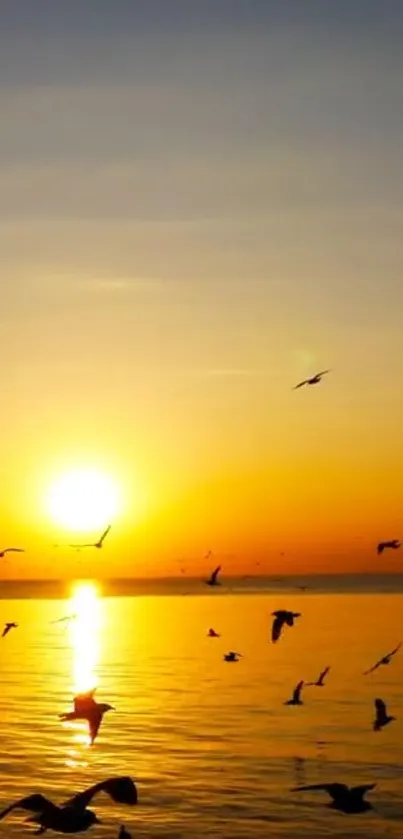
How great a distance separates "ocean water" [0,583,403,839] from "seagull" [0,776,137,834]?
908 centimetres

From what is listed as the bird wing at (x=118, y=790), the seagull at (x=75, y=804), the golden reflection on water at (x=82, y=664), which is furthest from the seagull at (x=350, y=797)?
the golden reflection on water at (x=82, y=664)

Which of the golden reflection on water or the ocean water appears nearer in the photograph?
the ocean water

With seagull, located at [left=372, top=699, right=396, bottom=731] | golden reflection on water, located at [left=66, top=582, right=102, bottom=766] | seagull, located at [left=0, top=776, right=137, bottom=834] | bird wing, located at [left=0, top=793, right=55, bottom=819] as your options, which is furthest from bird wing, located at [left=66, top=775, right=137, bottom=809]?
golden reflection on water, located at [left=66, top=582, right=102, bottom=766]

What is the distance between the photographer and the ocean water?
35188 mm

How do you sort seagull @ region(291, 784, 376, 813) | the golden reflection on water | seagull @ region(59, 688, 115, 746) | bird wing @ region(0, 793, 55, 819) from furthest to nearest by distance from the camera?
1. the golden reflection on water
2. seagull @ region(59, 688, 115, 746)
3. seagull @ region(291, 784, 376, 813)
4. bird wing @ region(0, 793, 55, 819)

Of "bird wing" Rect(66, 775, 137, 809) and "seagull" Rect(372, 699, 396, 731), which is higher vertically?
"seagull" Rect(372, 699, 396, 731)

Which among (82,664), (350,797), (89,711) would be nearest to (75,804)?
(89,711)

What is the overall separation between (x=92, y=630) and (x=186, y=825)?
112 metres

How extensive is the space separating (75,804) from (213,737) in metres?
27.1

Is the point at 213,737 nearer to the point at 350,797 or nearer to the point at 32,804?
the point at 350,797

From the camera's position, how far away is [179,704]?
59.5 meters

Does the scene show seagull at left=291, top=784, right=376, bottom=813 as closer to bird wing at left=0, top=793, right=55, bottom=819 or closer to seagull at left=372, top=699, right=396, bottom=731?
bird wing at left=0, top=793, right=55, bottom=819

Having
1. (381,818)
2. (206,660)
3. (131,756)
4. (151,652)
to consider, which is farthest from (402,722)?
(151,652)

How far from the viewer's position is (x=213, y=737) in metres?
49.2
